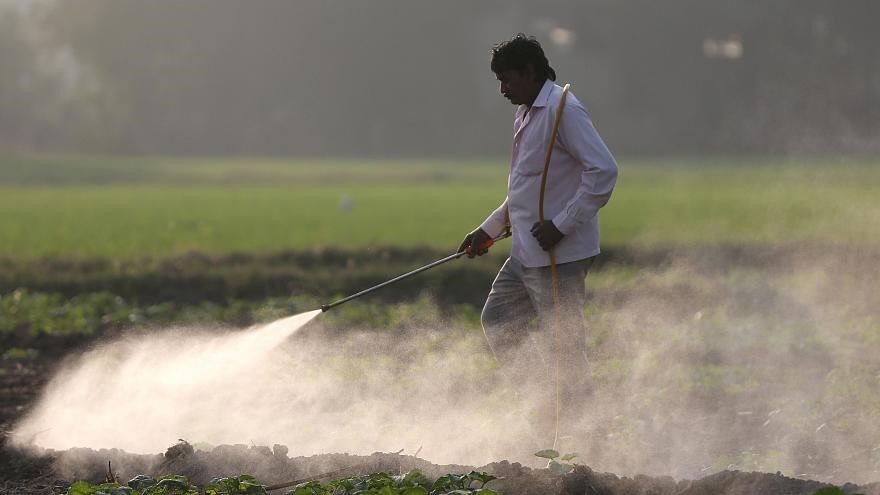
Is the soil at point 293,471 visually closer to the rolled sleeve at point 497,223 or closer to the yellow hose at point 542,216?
the yellow hose at point 542,216

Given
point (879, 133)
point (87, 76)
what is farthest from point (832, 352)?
point (87, 76)

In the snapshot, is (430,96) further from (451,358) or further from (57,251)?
(451,358)

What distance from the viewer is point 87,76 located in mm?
86875

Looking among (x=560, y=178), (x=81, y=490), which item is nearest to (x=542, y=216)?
(x=560, y=178)

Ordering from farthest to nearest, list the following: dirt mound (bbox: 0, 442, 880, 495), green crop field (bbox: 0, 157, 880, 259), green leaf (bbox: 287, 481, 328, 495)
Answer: green crop field (bbox: 0, 157, 880, 259) < dirt mound (bbox: 0, 442, 880, 495) < green leaf (bbox: 287, 481, 328, 495)

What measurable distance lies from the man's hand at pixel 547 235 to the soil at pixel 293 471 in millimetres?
978

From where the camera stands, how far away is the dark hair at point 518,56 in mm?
5047

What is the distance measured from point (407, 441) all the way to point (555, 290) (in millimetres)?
1380

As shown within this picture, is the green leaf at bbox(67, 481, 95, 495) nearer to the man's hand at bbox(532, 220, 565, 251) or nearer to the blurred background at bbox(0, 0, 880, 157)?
the man's hand at bbox(532, 220, 565, 251)

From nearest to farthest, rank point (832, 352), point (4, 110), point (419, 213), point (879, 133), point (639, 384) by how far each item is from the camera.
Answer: point (639, 384) < point (832, 352) < point (419, 213) < point (879, 133) < point (4, 110)

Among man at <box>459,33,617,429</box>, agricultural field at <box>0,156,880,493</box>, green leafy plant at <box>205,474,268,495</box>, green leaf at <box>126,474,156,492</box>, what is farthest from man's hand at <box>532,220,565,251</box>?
green leaf at <box>126,474,156,492</box>

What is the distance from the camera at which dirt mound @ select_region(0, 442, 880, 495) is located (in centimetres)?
464

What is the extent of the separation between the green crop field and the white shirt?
37.3 feet

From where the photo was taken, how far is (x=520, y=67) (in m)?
5.08
